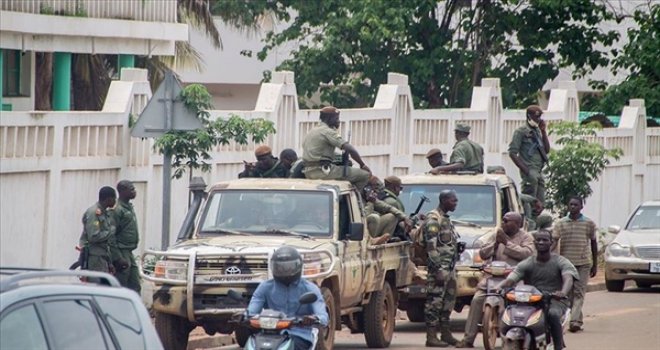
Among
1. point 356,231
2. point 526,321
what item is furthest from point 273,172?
point 526,321

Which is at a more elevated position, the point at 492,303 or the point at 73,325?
the point at 73,325

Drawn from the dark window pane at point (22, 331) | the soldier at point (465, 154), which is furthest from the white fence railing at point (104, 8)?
the dark window pane at point (22, 331)

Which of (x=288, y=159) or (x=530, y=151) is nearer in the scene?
(x=288, y=159)

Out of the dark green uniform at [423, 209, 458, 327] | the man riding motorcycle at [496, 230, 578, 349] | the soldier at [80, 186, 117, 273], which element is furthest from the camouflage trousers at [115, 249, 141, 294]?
the man riding motorcycle at [496, 230, 578, 349]

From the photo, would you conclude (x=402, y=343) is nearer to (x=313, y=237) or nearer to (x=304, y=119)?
(x=313, y=237)

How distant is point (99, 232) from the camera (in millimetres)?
15961

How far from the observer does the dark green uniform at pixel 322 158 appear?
17.1 metres

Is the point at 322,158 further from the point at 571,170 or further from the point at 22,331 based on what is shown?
the point at 571,170

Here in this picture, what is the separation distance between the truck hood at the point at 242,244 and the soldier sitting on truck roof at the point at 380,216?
1.95 m

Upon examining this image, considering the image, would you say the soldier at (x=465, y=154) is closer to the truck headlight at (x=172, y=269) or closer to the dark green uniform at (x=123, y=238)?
the dark green uniform at (x=123, y=238)

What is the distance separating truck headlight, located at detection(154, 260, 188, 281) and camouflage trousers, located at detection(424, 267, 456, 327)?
3.45 meters

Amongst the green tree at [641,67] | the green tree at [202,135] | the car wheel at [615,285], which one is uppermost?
the green tree at [641,67]

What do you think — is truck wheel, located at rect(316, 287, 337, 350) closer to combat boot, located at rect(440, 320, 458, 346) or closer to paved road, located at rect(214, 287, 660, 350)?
paved road, located at rect(214, 287, 660, 350)

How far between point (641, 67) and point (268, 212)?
791 inches
